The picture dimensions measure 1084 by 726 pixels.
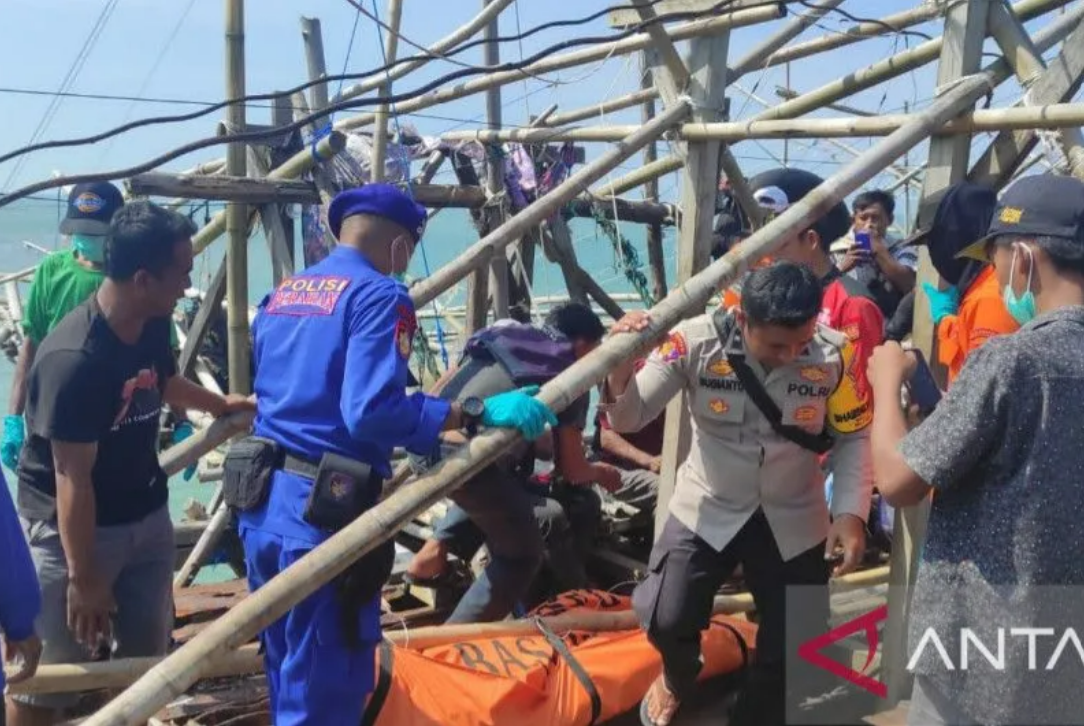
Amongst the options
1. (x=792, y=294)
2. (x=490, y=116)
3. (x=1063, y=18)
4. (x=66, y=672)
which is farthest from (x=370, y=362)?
(x=490, y=116)

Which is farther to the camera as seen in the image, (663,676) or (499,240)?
(499,240)

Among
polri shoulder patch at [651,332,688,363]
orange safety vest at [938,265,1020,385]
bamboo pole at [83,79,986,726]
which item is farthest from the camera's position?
polri shoulder patch at [651,332,688,363]

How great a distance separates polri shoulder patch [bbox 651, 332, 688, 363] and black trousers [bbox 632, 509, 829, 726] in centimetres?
54

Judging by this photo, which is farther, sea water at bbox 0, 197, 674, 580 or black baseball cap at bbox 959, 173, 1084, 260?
sea water at bbox 0, 197, 674, 580

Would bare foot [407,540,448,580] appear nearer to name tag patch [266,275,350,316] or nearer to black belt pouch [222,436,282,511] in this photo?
black belt pouch [222,436,282,511]

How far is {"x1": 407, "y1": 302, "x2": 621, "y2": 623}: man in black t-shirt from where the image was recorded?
4.14m

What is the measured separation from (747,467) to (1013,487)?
132cm

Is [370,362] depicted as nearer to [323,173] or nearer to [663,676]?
[663,676]

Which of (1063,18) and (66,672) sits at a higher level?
(1063,18)

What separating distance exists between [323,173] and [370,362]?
3.99 m

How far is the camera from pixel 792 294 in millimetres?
3174

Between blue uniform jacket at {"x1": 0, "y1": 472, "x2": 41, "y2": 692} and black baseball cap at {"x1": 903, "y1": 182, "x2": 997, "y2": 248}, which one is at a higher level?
black baseball cap at {"x1": 903, "y1": 182, "x2": 997, "y2": 248}

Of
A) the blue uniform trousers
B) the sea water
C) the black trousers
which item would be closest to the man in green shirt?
the sea water

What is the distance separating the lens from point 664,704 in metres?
3.66
